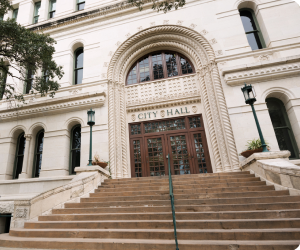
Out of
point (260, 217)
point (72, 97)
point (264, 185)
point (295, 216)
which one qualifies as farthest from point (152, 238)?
point (72, 97)

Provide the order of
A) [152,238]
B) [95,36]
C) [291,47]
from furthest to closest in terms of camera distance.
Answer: [95,36] < [291,47] < [152,238]

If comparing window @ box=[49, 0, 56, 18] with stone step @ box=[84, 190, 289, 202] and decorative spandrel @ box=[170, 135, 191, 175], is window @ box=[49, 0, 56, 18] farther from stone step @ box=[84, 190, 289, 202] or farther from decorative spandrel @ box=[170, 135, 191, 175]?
stone step @ box=[84, 190, 289, 202]

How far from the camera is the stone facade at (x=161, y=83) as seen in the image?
9703mm

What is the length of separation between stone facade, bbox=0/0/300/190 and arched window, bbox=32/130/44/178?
325mm

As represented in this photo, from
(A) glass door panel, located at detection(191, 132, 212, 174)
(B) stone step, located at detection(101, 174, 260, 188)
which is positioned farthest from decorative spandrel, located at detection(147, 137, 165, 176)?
(B) stone step, located at detection(101, 174, 260, 188)

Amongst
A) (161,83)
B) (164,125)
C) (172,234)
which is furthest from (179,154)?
(172,234)

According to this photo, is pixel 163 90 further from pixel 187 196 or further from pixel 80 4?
pixel 80 4

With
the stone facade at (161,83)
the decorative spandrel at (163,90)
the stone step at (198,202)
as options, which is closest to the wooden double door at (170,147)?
the stone facade at (161,83)

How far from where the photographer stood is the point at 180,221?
4543mm

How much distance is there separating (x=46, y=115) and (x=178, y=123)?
8.27m

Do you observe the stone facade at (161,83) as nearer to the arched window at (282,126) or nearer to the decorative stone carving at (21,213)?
the arched window at (282,126)

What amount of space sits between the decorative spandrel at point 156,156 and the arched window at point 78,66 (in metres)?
6.79

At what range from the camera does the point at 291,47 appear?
33.1 feet

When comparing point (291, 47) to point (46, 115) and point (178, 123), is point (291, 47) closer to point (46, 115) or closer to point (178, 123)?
point (178, 123)
